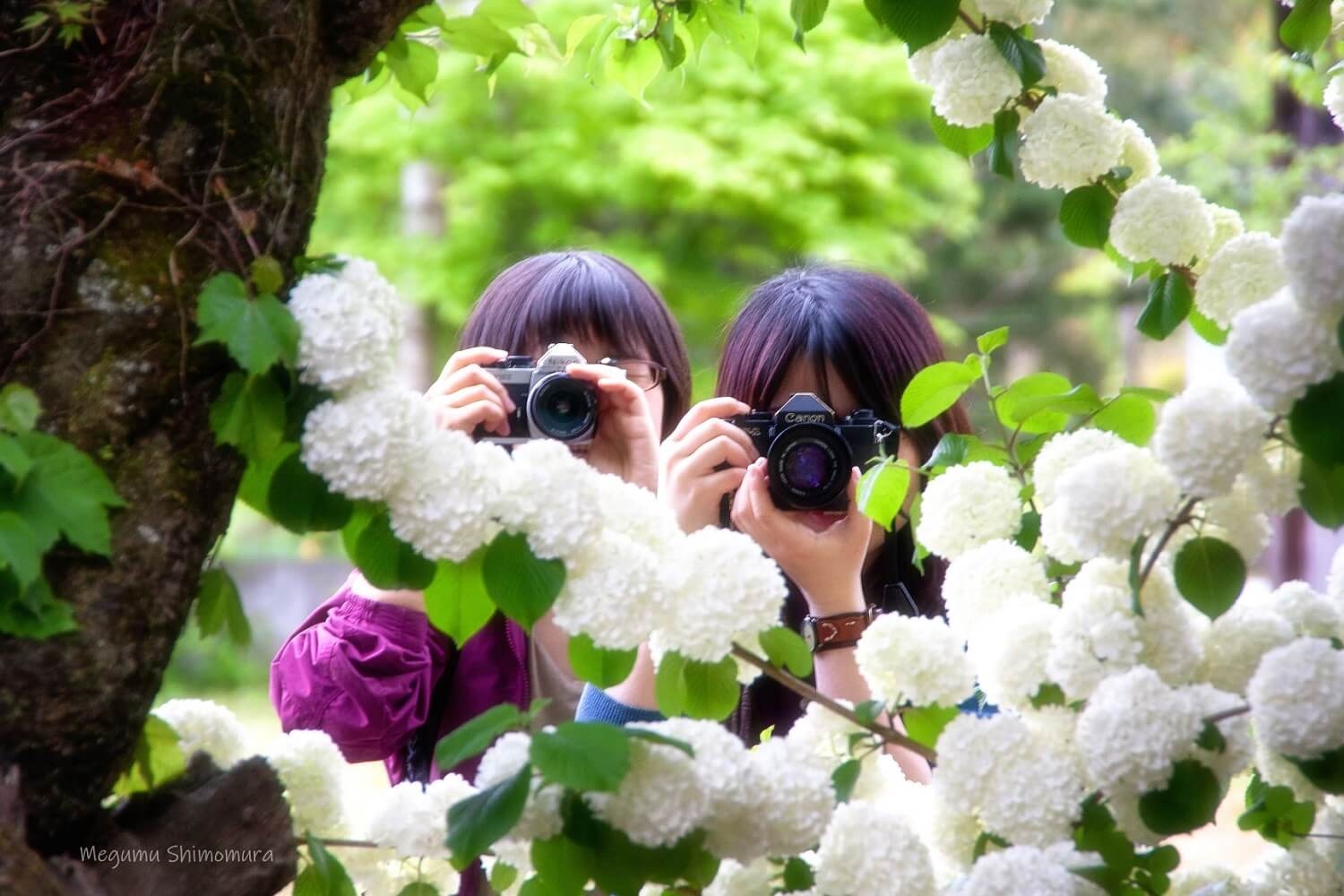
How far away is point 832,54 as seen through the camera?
770 cm

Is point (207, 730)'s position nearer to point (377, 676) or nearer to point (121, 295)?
point (121, 295)

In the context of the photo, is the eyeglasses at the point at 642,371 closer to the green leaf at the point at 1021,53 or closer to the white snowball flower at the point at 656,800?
the green leaf at the point at 1021,53

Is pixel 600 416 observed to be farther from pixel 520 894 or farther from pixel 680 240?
pixel 680 240

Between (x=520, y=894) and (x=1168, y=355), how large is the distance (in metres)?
17.9

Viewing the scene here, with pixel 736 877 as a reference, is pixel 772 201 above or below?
above

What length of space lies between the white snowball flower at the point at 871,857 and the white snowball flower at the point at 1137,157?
0.65m

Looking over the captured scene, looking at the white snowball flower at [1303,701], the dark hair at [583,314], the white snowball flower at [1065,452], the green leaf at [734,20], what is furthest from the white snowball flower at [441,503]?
the dark hair at [583,314]

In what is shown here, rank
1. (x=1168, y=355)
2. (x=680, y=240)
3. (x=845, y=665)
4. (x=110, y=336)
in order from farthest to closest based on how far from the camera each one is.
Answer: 1. (x=1168, y=355)
2. (x=680, y=240)
3. (x=845, y=665)
4. (x=110, y=336)

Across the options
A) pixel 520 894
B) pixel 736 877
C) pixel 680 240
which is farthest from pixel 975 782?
pixel 680 240

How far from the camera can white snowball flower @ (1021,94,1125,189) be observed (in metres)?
1.28

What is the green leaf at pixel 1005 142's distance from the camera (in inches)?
52.4

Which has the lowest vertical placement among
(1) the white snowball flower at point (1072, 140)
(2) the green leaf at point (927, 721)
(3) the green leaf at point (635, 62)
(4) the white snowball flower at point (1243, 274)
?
(2) the green leaf at point (927, 721)

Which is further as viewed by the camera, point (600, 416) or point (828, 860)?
point (600, 416)

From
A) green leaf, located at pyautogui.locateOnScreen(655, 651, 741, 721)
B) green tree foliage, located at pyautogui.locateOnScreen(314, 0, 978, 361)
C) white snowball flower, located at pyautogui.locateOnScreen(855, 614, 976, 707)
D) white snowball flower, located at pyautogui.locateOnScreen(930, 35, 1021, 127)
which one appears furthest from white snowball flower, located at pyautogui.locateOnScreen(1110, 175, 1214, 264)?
green tree foliage, located at pyautogui.locateOnScreen(314, 0, 978, 361)
